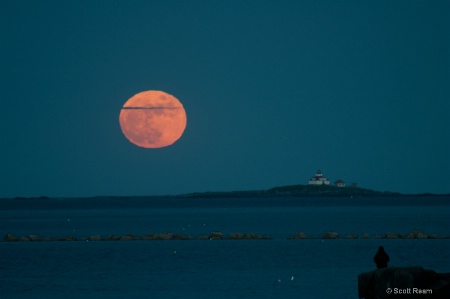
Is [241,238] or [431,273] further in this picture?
[241,238]

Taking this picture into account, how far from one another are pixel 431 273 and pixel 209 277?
71.7ft

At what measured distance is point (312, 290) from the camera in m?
40.0

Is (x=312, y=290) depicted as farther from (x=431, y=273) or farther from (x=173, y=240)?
(x=173, y=240)

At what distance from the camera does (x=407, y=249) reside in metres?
62.6

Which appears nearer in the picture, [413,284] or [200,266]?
[413,284]

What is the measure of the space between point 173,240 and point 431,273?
51852 millimetres

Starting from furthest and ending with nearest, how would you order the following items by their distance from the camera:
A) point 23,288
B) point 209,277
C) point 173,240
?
1. point 173,240
2. point 209,277
3. point 23,288

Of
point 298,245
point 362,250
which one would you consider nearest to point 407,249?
point 362,250

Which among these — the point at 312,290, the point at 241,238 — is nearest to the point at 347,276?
the point at 312,290

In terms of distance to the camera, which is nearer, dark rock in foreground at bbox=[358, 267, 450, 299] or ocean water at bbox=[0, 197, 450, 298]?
dark rock in foreground at bbox=[358, 267, 450, 299]

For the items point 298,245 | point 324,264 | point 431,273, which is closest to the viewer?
point 431,273

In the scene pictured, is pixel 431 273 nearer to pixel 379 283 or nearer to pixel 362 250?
pixel 379 283

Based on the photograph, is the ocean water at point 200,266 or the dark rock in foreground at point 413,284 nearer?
the dark rock in foreground at point 413,284

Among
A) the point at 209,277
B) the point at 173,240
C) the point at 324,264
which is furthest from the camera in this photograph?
the point at 173,240
